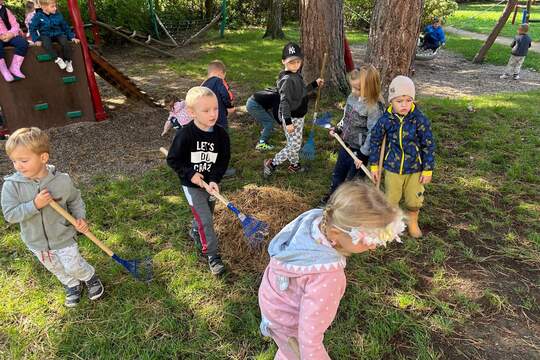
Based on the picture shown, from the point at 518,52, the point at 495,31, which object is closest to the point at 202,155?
the point at 518,52

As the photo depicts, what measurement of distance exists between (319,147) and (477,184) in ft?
7.30

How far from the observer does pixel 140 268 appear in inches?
139

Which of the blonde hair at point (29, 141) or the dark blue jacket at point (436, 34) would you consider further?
the dark blue jacket at point (436, 34)

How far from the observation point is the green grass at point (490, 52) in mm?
12086

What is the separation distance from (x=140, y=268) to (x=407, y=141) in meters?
2.72

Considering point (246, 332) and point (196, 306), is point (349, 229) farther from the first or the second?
point (196, 306)

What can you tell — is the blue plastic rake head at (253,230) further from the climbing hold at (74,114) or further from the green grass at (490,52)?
the green grass at (490,52)

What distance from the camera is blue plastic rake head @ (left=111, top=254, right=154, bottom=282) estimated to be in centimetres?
336

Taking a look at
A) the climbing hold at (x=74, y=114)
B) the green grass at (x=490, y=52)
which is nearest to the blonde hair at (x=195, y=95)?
the climbing hold at (x=74, y=114)

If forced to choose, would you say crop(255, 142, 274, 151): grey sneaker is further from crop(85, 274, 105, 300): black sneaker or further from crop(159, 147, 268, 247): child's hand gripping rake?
crop(85, 274, 105, 300): black sneaker

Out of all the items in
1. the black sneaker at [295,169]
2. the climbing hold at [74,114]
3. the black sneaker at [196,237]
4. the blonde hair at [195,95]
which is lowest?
the black sneaker at [196,237]

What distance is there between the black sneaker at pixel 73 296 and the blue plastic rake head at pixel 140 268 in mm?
377

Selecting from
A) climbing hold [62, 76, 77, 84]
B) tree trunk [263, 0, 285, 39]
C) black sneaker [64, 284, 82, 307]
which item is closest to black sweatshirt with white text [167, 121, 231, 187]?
black sneaker [64, 284, 82, 307]

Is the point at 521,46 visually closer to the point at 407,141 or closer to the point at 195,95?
the point at 407,141
